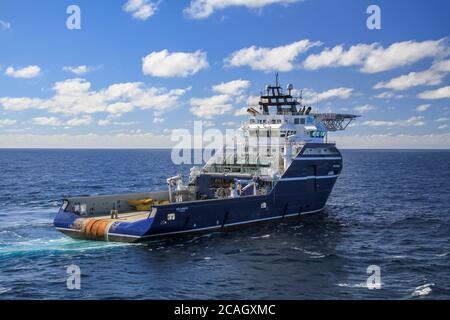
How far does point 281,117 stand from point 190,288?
90.1 ft

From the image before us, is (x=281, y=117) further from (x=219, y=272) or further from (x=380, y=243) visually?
(x=219, y=272)

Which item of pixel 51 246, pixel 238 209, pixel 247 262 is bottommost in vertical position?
pixel 247 262

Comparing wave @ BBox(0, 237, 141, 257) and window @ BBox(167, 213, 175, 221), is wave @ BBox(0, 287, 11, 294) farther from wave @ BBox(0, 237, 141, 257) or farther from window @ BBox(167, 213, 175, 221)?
window @ BBox(167, 213, 175, 221)

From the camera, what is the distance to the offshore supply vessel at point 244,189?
3403 centimetres

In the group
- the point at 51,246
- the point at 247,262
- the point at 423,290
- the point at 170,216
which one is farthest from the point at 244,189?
the point at 423,290

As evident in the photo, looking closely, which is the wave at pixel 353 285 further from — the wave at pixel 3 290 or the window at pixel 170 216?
the wave at pixel 3 290

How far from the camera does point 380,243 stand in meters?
35.5

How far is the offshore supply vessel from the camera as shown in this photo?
34031 millimetres

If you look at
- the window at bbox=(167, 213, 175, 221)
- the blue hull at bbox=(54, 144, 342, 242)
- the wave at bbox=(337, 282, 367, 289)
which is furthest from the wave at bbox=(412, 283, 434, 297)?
the window at bbox=(167, 213, 175, 221)

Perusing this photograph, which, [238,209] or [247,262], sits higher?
[238,209]

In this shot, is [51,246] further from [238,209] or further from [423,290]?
[423,290]

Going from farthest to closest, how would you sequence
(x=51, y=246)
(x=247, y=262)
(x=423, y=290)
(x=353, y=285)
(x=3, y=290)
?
(x=51, y=246)
(x=247, y=262)
(x=353, y=285)
(x=423, y=290)
(x=3, y=290)

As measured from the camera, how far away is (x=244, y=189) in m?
41.5
